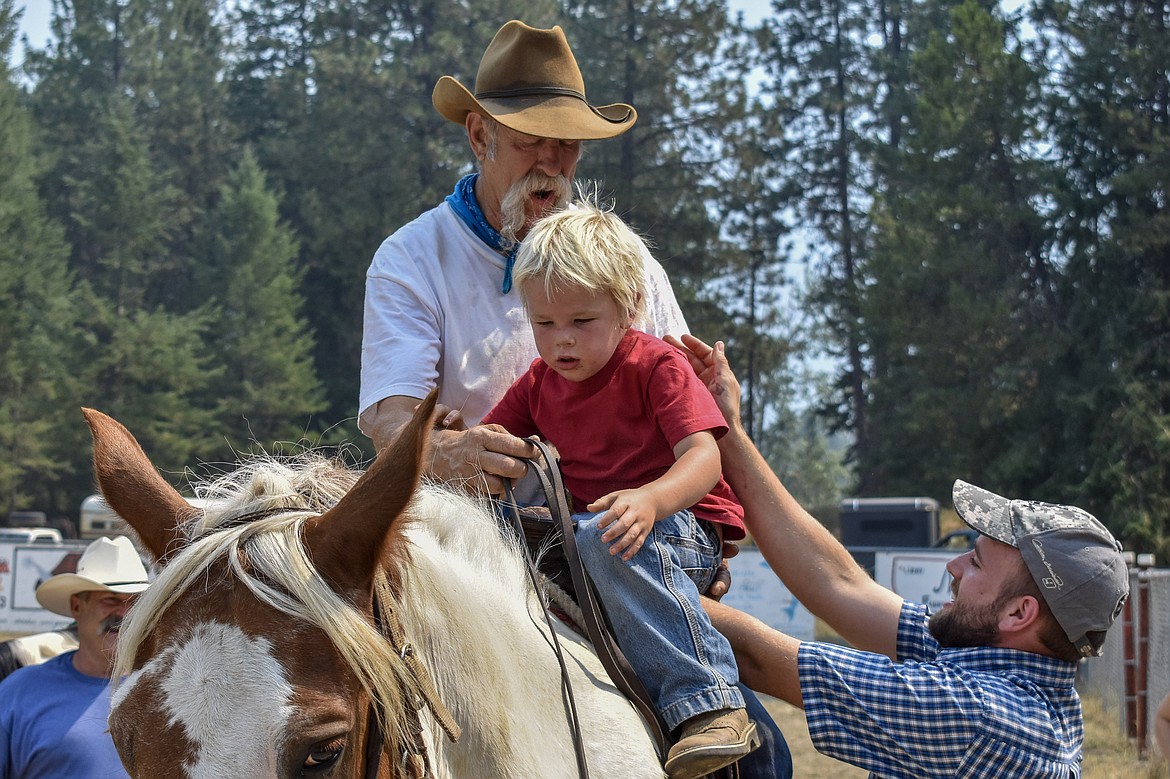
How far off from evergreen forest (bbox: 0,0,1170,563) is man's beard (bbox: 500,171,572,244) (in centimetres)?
2097

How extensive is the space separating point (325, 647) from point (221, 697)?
6.8 inches

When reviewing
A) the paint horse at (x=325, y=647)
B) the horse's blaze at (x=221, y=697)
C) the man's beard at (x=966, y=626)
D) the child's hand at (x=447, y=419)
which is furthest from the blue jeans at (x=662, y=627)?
the horse's blaze at (x=221, y=697)

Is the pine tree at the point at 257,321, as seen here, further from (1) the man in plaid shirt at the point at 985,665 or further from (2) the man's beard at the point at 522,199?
(1) the man in plaid shirt at the point at 985,665

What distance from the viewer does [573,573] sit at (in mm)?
2498

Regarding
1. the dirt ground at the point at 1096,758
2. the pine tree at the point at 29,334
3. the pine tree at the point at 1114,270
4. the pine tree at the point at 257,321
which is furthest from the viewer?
the pine tree at the point at 257,321

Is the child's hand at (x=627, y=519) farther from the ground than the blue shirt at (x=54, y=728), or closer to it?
farther from the ground

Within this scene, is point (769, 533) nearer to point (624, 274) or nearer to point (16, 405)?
point (624, 274)

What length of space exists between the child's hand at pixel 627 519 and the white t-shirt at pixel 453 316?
78cm

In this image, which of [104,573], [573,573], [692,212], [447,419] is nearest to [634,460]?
[573,573]

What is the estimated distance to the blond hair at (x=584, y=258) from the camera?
261 cm

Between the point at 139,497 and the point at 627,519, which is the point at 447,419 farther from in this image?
the point at 139,497

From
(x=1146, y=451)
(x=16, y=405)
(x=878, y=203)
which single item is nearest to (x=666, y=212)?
(x=878, y=203)

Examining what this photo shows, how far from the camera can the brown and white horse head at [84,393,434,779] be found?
5.90 ft

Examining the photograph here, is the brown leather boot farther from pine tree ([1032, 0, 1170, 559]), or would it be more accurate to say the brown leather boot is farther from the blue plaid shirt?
pine tree ([1032, 0, 1170, 559])
